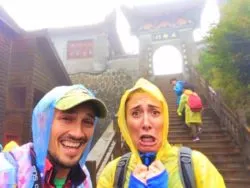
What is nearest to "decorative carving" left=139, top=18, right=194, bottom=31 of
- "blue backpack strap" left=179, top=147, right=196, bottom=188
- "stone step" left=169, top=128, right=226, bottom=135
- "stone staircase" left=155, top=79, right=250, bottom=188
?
"stone staircase" left=155, top=79, right=250, bottom=188

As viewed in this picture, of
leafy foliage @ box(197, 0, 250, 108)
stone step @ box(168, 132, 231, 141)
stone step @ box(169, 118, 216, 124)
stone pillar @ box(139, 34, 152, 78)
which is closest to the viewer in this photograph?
stone step @ box(168, 132, 231, 141)

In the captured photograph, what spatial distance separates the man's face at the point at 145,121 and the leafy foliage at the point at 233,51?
6362mm

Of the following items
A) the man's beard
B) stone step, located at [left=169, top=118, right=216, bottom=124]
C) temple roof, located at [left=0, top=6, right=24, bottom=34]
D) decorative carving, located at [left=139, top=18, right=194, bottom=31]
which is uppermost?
decorative carving, located at [left=139, top=18, right=194, bottom=31]

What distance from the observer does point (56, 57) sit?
467 inches

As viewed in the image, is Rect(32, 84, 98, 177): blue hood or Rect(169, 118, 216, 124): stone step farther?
Rect(169, 118, 216, 124): stone step

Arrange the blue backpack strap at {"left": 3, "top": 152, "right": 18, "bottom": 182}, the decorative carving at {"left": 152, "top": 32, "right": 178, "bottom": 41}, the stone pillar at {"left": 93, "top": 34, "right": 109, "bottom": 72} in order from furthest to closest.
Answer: the stone pillar at {"left": 93, "top": 34, "right": 109, "bottom": 72}
the decorative carving at {"left": 152, "top": 32, "right": 178, "bottom": 41}
the blue backpack strap at {"left": 3, "top": 152, "right": 18, "bottom": 182}

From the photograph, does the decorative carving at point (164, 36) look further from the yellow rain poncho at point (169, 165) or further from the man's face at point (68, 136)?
the man's face at point (68, 136)

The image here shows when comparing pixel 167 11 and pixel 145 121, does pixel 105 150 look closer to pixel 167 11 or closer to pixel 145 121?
pixel 145 121

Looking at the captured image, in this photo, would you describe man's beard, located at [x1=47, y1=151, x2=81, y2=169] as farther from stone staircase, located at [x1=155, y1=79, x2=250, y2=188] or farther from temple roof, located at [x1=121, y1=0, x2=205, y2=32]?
temple roof, located at [x1=121, y1=0, x2=205, y2=32]

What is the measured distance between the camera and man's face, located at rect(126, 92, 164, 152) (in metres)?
2.05

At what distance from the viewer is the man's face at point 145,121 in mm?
2051

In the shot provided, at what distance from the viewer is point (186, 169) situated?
1900mm

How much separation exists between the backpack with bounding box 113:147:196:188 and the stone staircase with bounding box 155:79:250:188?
4.34 meters

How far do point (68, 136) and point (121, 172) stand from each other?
20.6 inches
